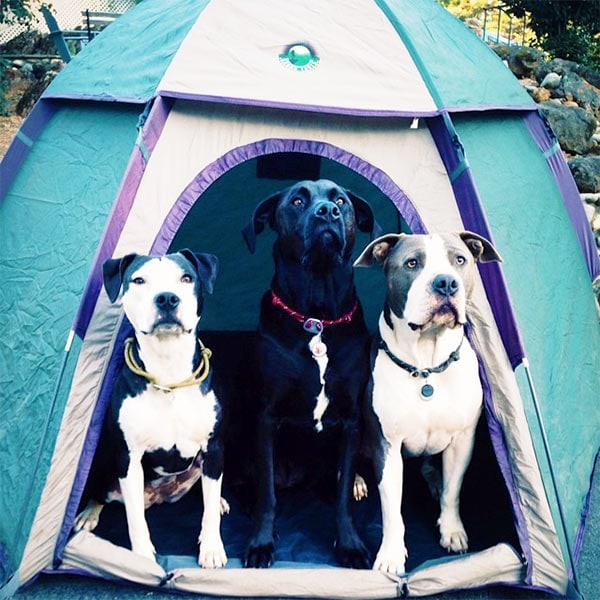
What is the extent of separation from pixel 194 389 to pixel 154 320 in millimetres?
351

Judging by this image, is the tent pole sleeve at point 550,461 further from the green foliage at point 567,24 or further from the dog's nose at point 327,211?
the green foliage at point 567,24

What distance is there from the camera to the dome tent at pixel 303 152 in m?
2.91

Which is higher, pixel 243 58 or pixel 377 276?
pixel 243 58

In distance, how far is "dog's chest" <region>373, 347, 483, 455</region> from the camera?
117 inches

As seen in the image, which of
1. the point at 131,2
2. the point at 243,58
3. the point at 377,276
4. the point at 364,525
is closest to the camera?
the point at 243,58

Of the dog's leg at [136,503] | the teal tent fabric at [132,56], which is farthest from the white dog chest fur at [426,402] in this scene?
the teal tent fabric at [132,56]

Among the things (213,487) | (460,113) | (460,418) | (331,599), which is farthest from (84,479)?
(460,113)

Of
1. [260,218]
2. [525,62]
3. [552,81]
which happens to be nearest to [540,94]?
[552,81]

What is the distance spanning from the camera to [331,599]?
2.87m

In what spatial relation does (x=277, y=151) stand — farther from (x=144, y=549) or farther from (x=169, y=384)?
(x=144, y=549)

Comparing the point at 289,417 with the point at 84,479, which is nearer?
the point at 84,479

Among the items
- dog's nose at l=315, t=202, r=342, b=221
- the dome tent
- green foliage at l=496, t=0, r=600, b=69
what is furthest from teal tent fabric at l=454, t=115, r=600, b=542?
green foliage at l=496, t=0, r=600, b=69

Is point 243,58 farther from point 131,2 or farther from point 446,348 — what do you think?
point 131,2

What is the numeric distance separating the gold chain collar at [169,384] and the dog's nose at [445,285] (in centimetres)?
91
